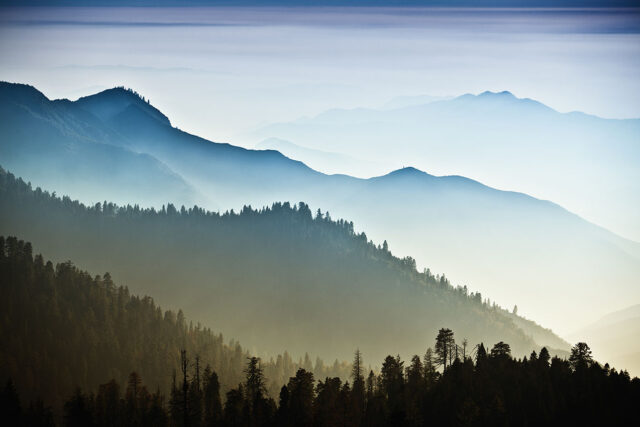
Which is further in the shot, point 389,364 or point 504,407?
point 389,364

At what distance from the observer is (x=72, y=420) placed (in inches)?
5595

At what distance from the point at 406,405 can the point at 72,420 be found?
52.6 meters

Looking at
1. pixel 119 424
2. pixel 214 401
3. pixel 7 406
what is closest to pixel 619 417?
pixel 214 401

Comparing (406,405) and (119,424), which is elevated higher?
(406,405)

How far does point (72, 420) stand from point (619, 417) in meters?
84.2

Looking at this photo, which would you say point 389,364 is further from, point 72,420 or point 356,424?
point 72,420

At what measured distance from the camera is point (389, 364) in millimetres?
161375

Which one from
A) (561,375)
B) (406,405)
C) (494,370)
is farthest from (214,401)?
(561,375)

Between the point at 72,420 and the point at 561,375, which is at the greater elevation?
the point at 561,375

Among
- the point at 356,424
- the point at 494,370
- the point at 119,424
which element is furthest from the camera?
the point at 119,424

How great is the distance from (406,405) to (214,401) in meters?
37.1

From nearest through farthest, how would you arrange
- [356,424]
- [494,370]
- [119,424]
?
[356,424]
[494,370]
[119,424]

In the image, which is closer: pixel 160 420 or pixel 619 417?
pixel 619 417

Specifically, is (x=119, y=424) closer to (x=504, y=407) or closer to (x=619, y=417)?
(x=504, y=407)
